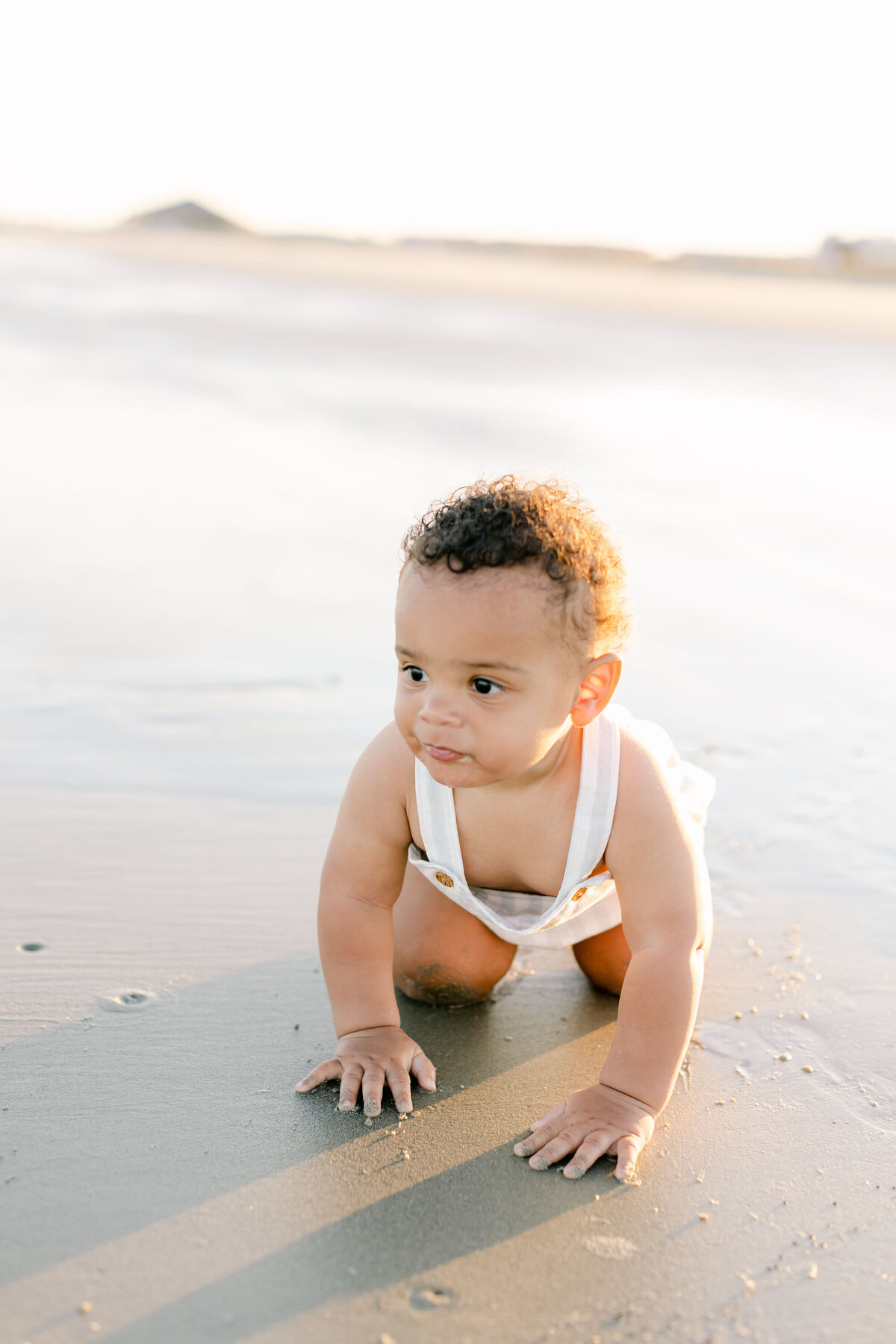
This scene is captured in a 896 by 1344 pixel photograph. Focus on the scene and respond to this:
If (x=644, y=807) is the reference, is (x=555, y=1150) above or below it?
below

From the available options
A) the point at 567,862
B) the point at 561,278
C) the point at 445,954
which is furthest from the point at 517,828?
the point at 561,278

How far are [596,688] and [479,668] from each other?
248 mm

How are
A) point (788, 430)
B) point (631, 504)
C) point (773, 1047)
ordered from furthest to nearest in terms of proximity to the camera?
point (788, 430), point (631, 504), point (773, 1047)

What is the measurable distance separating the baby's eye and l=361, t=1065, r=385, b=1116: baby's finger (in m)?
0.67

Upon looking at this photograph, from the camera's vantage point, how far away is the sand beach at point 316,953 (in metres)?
1.72

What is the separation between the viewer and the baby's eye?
6.64ft

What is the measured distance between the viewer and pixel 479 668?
2.00 m

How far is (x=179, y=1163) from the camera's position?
1.93 m

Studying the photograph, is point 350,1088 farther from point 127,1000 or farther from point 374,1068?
point 127,1000

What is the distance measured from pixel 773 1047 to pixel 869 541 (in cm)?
429

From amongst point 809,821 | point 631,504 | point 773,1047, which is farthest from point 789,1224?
point 631,504

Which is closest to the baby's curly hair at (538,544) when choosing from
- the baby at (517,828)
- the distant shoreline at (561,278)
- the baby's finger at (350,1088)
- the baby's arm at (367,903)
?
the baby at (517,828)

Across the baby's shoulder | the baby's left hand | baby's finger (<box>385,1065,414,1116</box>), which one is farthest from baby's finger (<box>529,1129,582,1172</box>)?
the baby's shoulder

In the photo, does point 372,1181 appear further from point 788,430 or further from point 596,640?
point 788,430
